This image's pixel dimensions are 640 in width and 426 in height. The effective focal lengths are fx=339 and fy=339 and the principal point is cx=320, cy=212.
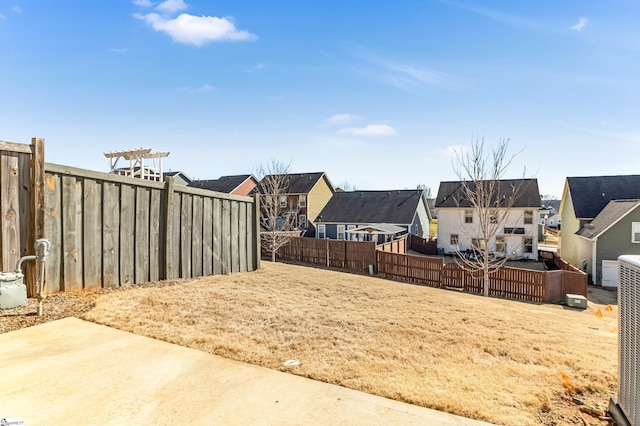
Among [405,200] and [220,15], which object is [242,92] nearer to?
[220,15]

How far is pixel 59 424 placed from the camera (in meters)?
2.45

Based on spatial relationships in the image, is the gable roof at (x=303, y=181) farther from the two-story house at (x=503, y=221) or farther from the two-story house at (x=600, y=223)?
the two-story house at (x=600, y=223)

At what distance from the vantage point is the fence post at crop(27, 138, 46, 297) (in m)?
4.77

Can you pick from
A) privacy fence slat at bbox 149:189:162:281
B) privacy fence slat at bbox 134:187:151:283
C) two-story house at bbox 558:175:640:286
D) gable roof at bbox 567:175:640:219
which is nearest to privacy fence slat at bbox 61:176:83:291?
privacy fence slat at bbox 134:187:151:283

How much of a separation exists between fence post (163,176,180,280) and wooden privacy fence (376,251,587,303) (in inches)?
490

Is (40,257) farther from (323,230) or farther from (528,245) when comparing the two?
(528,245)

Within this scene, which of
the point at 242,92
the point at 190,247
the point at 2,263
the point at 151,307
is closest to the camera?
the point at 2,263

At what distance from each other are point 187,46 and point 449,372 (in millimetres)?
11839

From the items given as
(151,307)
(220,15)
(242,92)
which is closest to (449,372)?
(151,307)

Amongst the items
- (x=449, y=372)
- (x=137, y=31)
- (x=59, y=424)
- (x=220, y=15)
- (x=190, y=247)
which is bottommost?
(x=449, y=372)

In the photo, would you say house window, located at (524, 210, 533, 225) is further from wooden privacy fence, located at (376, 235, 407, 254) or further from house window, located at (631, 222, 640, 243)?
wooden privacy fence, located at (376, 235, 407, 254)

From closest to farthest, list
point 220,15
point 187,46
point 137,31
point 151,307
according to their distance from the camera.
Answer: point 151,307
point 137,31
point 220,15
point 187,46

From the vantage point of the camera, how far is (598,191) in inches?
1070

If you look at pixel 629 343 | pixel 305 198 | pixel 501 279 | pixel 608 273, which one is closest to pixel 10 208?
pixel 629 343
